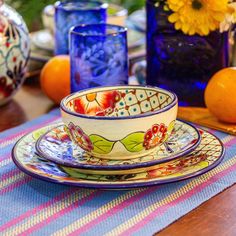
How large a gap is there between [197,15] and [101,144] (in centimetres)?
31

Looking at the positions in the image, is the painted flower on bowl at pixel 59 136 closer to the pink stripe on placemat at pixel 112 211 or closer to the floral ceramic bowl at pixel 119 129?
the floral ceramic bowl at pixel 119 129

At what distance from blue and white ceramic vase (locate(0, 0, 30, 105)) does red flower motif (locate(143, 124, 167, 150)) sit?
0.37 m

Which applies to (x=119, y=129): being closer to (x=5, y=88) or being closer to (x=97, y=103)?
(x=97, y=103)

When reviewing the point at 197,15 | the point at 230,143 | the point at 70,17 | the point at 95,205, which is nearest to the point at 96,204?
the point at 95,205

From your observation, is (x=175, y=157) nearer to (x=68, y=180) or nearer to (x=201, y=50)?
(x=68, y=180)

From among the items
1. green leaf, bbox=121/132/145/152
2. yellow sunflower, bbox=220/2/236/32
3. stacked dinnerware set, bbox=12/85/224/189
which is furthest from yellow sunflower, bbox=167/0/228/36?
green leaf, bbox=121/132/145/152

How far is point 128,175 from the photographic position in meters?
0.72

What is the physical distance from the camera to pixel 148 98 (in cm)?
84

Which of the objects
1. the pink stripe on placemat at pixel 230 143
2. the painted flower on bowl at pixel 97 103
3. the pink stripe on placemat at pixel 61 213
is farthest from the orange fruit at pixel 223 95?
the pink stripe on placemat at pixel 61 213

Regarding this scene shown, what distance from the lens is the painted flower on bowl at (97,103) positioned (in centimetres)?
82

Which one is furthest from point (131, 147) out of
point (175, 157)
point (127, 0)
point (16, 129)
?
point (127, 0)

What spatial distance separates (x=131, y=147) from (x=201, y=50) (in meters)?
0.34

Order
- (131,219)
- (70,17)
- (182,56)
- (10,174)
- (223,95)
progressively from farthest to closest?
(70,17), (182,56), (223,95), (10,174), (131,219)

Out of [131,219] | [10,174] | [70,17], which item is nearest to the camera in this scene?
[131,219]
